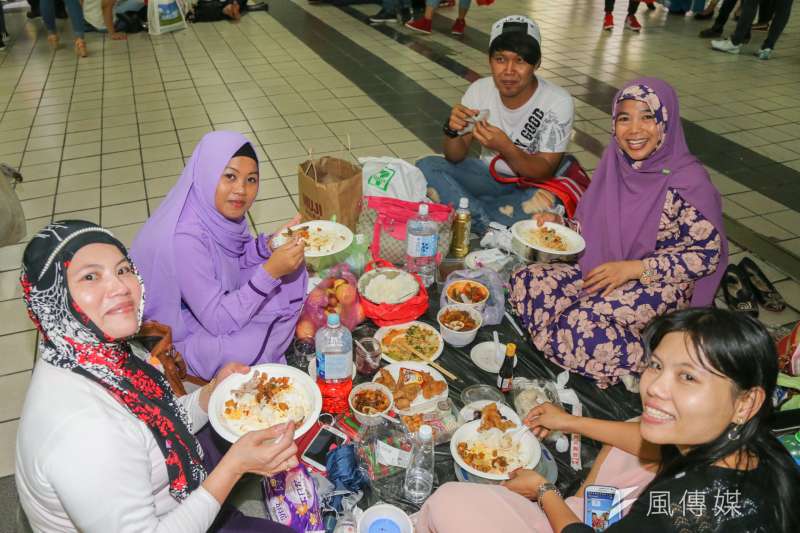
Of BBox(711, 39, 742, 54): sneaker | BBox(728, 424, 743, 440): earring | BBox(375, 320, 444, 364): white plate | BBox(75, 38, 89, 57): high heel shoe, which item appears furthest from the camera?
BBox(711, 39, 742, 54): sneaker

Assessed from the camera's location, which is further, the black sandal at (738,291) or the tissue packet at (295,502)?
the black sandal at (738,291)

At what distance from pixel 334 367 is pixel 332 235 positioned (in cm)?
111

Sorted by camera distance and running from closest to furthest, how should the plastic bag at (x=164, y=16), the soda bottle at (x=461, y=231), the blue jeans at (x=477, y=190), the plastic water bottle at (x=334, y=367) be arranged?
the plastic water bottle at (x=334, y=367)
the soda bottle at (x=461, y=231)
the blue jeans at (x=477, y=190)
the plastic bag at (x=164, y=16)

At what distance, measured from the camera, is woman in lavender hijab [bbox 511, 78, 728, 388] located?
272 centimetres

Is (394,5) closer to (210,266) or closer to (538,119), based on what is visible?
(538,119)

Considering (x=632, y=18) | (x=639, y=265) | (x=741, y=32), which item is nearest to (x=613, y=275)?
(x=639, y=265)

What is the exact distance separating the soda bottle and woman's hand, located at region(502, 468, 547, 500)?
5.72ft

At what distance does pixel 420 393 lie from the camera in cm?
241

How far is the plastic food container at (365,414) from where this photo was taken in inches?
88.3

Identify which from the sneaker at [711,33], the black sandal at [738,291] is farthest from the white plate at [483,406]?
the sneaker at [711,33]

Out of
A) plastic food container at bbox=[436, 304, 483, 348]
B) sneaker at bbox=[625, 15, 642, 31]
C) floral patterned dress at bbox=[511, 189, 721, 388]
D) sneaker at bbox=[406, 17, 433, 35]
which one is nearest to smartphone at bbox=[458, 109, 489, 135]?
floral patterned dress at bbox=[511, 189, 721, 388]

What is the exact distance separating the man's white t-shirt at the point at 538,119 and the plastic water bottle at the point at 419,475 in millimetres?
2419

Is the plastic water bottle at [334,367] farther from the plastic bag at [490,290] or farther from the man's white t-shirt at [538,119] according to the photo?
the man's white t-shirt at [538,119]

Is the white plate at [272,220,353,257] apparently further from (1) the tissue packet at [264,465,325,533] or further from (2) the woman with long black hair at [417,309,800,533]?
(2) the woman with long black hair at [417,309,800,533]
